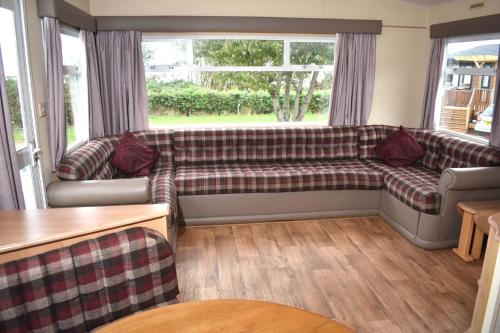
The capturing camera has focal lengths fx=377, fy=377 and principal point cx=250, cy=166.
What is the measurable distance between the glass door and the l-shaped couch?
18 cm

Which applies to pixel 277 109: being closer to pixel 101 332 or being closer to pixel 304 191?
pixel 304 191

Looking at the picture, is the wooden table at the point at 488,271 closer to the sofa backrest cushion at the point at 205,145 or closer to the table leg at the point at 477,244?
the table leg at the point at 477,244

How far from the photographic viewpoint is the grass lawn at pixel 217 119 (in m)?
4.63

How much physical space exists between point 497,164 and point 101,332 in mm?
3579

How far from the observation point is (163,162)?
4176mm

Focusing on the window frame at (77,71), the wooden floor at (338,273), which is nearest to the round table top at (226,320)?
the wooden floor at (338,273)

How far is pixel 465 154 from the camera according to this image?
3697mm

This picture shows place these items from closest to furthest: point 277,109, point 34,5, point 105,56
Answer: point 34,5, point 105,56, point 277,109

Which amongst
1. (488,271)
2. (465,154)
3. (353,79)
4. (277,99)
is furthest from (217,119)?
(488,271)

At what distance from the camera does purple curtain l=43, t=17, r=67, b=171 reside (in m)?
2.83

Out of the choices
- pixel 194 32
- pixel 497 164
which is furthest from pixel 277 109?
pixel 497 164

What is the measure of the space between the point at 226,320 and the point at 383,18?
4386 millimetres

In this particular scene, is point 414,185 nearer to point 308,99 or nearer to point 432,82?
point 432,82

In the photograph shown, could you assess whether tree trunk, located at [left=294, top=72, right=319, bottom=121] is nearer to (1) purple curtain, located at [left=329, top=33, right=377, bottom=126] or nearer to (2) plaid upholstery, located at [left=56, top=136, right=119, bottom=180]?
(1) purple curtain, located at [left=329, top=33, right=377, bottom=126]
